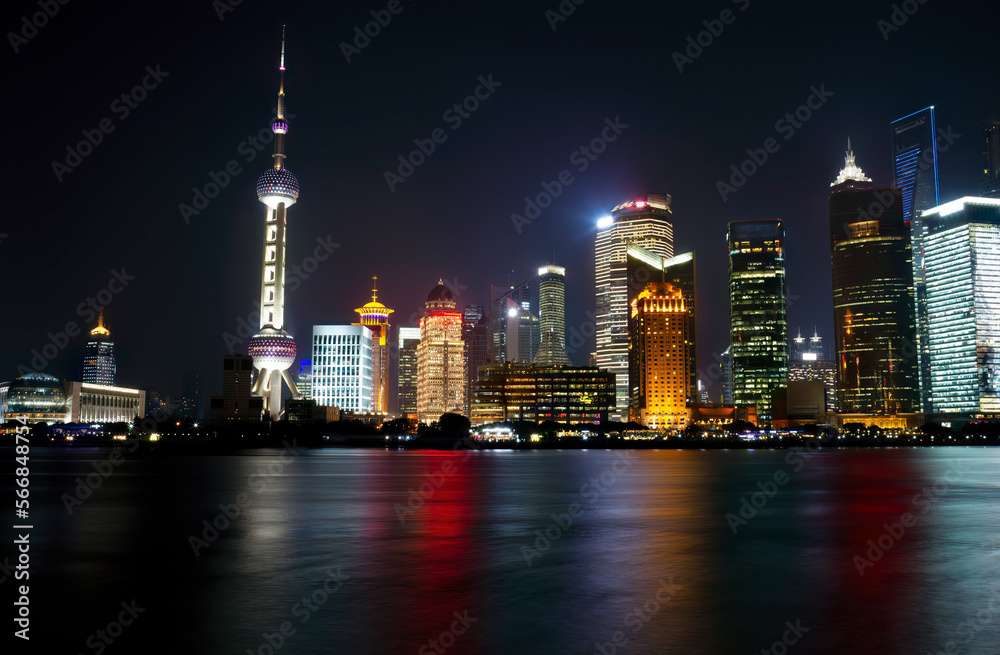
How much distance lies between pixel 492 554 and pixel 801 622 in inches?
557

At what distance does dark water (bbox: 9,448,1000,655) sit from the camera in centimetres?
1988

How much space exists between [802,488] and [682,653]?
5979cm

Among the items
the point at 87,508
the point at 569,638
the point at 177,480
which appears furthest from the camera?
the point at 177,480

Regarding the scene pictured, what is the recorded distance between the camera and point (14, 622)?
69.1ft

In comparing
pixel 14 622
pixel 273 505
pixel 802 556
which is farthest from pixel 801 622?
pixel 273 505

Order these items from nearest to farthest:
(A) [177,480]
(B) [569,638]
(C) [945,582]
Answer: (B) [569,638] → (C) [945,582] → (A) [177,480]

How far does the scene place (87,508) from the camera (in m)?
53.4

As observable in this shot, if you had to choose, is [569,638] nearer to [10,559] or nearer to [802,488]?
[10,559]

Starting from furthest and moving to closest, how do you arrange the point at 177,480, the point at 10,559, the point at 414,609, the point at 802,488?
the point at 177,480 < the point at 802,488 < the point at 10,559 < the point at 414,609

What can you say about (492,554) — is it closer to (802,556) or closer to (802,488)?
(802,556)

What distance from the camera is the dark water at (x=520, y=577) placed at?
19.9 m

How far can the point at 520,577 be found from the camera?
2788cm

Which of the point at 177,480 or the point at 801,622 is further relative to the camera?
the point at 177,480

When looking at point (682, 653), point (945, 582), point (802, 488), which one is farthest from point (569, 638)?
point (802, 488)
